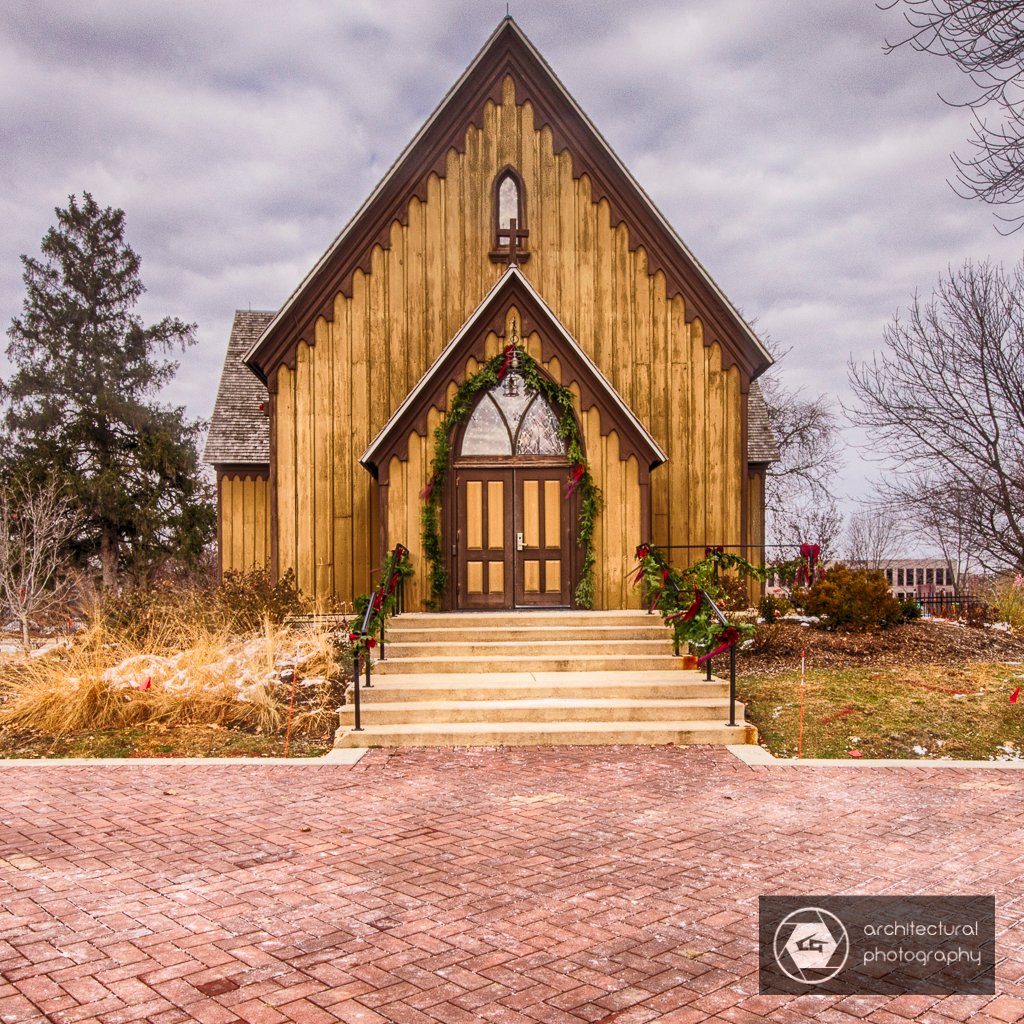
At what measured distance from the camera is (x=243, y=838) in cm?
678

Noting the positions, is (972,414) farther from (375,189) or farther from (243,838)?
(243,838)

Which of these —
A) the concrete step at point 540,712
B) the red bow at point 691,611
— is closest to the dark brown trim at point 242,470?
the concrete step at point 540,712

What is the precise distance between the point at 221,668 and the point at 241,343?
12927 millimetres

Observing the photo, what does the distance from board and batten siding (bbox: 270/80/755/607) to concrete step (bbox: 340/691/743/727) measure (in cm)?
574

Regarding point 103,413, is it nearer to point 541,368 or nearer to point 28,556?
point 28,556

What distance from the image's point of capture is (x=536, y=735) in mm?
10086

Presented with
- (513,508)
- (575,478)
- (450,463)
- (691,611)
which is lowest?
(691,611)

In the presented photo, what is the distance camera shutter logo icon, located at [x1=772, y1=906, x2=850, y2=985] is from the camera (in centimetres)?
464

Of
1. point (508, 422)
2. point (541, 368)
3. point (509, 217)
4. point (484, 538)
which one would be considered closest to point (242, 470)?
point (484, 538)

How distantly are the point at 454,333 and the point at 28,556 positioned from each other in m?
17.1

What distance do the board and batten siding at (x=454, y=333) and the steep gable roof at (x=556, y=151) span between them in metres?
0.18

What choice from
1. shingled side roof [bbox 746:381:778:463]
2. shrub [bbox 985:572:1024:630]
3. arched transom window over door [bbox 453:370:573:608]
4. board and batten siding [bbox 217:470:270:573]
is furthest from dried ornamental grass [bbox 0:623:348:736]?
shrub [bbox 985:572:1024:630]

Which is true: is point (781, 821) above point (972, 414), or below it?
below

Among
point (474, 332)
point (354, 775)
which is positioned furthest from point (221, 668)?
point (474, 332)
